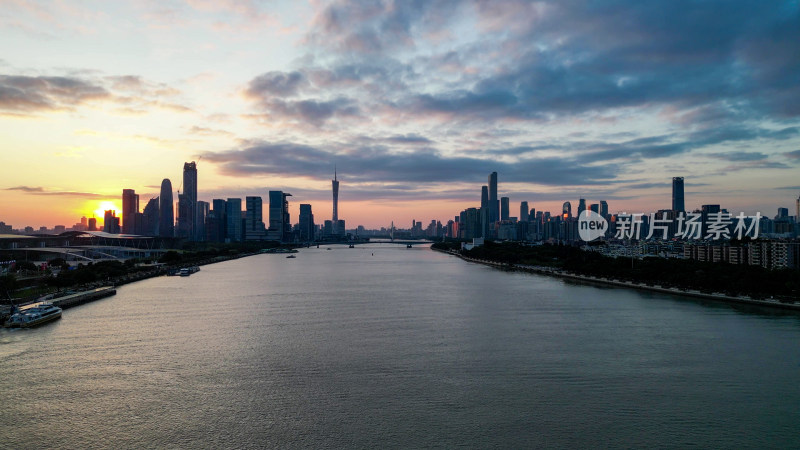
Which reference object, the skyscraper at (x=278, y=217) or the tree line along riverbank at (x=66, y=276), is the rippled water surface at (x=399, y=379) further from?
the skyscraper at (x=278, y=217)

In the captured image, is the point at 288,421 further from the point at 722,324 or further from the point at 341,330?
the point at 722,324

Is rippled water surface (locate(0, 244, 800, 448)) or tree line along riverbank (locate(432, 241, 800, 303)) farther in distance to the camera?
tree line along riverbank (locate(432, 241, 800, 303))

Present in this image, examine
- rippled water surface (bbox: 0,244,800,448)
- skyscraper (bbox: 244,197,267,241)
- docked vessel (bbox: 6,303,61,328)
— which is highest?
skyscraper (bbox: 244,197,267,241)

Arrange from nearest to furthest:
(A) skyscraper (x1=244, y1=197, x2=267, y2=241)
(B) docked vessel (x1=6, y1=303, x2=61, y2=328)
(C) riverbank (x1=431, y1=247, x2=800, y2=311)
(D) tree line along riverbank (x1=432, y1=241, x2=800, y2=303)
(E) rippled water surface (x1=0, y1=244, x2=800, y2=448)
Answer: (E) rippled water surface (x1=0, y1=244, x2=800, y2=448) < (B) docked vessel (x1=6, y1=303, x2=61, y2=328) < (C) riverbank (x1=431, y1=247, x2=800, y2=311) < (D) tree line along riverbank (x1=432, y1=241, x2=800, y2=303) < (A) skyscraper (x1=244, y1=197, x2=267, y2=241)

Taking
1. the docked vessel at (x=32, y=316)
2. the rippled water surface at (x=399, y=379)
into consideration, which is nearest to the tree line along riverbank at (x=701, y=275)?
the rippled water surface at (x=399, y=379)

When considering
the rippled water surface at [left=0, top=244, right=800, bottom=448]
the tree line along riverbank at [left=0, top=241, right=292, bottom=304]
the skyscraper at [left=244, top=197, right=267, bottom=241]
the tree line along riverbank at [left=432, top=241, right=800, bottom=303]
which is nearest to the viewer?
the rippled water surface at [left=0, top=244, right=800, bottom=448]

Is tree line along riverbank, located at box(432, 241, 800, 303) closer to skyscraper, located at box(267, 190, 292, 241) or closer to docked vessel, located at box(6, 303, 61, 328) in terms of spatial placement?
docked vessel, located at box(6, 303, 61, 328)

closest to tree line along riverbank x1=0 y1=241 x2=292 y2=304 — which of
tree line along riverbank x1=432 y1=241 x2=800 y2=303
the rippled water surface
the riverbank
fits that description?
the rippled water surface

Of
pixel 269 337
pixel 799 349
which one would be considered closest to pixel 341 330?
pixel 269 337
